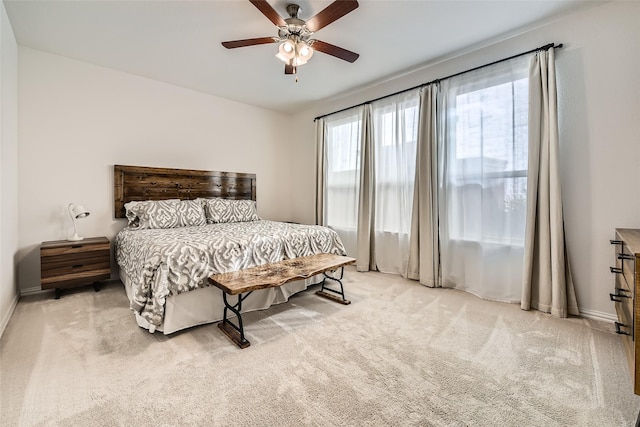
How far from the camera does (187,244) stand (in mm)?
2279

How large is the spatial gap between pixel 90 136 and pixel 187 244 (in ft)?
7.70

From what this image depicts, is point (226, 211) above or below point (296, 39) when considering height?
below

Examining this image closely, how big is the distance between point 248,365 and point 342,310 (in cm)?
109

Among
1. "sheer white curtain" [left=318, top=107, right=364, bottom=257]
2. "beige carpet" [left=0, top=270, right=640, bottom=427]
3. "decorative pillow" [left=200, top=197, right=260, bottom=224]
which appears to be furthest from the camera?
"sheer white curtain" [left=318, top=107, right=364, bottom=257]

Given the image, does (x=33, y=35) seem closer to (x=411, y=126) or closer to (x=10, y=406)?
(x=10, y=406)

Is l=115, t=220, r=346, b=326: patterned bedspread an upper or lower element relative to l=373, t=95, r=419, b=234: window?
lower

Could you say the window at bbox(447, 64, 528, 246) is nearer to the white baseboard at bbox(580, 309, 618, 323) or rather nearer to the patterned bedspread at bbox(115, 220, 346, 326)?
the white baseboard at bbox(580, 309, 618, 323)

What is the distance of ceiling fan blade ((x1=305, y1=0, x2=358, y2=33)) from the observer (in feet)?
5.99

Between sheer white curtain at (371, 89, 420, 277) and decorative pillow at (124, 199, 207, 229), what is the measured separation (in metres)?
2.50

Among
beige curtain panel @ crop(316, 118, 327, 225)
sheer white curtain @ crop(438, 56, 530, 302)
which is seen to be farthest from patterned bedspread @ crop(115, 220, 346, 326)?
sheer white curtain @ crop(438, 56, 530, 302)

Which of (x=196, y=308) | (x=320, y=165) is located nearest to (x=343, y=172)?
(x=320, y=165)

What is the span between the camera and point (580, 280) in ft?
8.04

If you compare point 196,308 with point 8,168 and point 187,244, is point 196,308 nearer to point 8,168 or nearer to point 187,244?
point 187,244

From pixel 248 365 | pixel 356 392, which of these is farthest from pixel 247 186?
pixel 356 392
